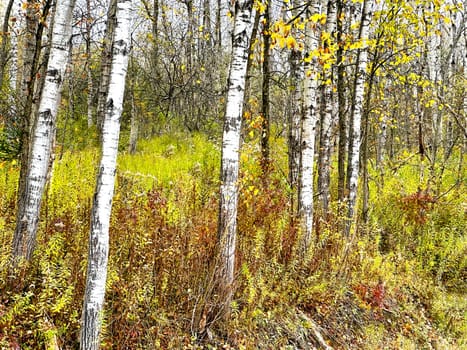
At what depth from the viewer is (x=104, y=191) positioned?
9.86 ft

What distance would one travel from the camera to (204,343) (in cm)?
383

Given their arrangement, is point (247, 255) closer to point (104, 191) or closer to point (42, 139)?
point (104, 191)

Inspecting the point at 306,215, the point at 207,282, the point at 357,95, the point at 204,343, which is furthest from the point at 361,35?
the point at 204,343

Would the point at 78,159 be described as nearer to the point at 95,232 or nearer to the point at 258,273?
the point at 258,273

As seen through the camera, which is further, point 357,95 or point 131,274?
point 357,95

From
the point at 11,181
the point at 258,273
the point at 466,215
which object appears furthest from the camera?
the point at 466,215

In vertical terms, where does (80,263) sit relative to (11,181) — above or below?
below

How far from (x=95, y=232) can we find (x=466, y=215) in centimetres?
848

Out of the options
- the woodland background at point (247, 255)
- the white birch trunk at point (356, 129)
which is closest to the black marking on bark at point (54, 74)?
the woodland background at point (247, 255)

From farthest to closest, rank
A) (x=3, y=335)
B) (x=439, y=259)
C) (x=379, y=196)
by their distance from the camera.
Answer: (x=379, y=196) < (x=439, y=259) < (x=3, y=335)

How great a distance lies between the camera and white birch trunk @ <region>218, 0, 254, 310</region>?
158 inches

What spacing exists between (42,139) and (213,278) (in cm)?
209

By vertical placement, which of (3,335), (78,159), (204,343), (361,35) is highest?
(361,35)

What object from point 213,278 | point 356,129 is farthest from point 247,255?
point 356,129
